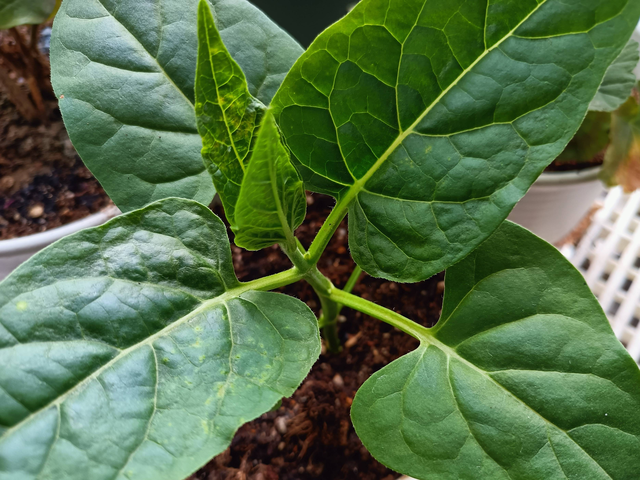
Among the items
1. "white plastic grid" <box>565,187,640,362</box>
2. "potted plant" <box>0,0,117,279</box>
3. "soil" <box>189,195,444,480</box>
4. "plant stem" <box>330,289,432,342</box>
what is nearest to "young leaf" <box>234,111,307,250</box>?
"plant stem" <box>330,289,432,342</box>

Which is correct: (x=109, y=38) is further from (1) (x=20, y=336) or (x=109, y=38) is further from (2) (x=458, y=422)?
(2) (x=458, y=422)

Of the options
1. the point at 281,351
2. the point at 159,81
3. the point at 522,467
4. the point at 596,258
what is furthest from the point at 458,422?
the point at 596,258

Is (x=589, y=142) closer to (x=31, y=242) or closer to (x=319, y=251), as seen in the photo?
(x=319, y=251)

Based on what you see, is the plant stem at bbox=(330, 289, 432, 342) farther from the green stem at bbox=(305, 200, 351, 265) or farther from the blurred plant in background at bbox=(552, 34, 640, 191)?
the blurred plant in background at bbox=(552, 34, 640, 191)

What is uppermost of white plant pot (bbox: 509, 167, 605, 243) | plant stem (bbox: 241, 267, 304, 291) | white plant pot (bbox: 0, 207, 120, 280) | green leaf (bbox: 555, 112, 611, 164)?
green leaf (bbox: 555, 112, 611, 164)

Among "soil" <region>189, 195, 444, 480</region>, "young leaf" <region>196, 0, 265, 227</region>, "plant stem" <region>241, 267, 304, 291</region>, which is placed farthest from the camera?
"soil" <region>189, 195, 444, 480</region>

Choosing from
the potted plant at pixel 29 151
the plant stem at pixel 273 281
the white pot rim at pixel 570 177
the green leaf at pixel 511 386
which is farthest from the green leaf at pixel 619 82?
the potted plant at pixel 29 151
